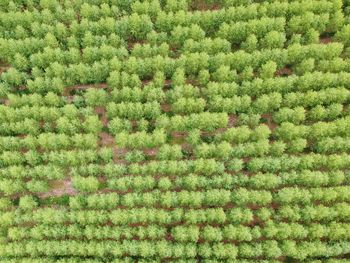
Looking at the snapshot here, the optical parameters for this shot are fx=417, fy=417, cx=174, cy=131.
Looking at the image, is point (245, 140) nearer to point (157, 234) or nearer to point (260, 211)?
point (260, 211)

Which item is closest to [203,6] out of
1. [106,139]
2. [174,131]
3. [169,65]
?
[169,65]

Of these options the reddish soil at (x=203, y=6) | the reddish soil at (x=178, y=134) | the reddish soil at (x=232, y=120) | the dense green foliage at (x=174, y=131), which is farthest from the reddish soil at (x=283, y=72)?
the reddish soil at (x=178, y=134)

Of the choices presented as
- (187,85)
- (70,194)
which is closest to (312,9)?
(187,85)

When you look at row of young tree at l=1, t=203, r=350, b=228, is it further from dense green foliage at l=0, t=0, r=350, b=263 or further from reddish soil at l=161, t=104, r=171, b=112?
reddish soil at l=161, t=104, r=171, b=112

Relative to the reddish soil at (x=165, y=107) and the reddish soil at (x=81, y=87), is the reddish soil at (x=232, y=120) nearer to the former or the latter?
the reddish soil at (x=165, y=107)

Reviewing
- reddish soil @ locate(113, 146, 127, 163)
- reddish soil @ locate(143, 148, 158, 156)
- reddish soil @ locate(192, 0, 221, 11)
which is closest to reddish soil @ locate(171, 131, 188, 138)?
reddish soil @ locate(143, 148, 158, 156)

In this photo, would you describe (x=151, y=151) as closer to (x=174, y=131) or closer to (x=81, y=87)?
(x=174, y=131)
